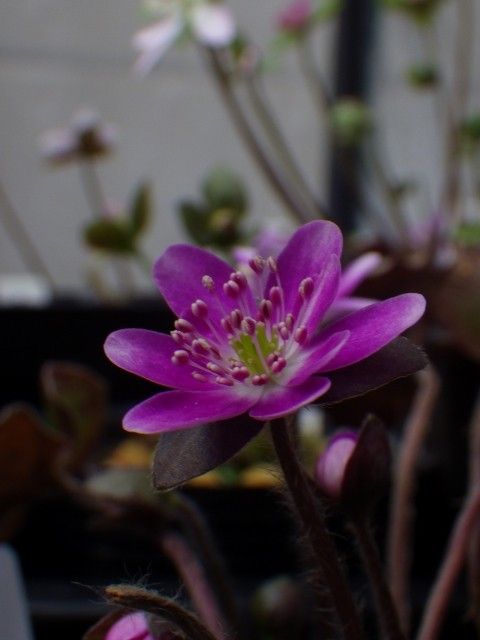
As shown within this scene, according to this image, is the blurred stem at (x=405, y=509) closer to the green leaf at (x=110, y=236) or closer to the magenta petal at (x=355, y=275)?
the magenta petal at (x=355, y=275)

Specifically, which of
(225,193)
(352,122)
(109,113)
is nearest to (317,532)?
(225,193)

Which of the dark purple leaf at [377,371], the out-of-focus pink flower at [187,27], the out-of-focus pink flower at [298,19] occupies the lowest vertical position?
the dark purple leaf at [377,371]

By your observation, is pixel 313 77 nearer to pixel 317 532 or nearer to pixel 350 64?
pixel 350 64

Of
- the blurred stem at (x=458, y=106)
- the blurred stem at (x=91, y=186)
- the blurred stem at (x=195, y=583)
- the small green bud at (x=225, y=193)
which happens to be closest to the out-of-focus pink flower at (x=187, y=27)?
the small green bud at (x=225, y=193)

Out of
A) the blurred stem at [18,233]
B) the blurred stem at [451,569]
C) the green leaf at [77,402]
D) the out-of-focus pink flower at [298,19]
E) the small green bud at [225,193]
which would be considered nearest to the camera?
the blurred stem at [451,569]

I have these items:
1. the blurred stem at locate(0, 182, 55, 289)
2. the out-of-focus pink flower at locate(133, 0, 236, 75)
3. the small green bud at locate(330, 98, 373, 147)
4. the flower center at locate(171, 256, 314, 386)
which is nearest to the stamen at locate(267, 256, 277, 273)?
the flower center at locate(171, 256, 314, 386)

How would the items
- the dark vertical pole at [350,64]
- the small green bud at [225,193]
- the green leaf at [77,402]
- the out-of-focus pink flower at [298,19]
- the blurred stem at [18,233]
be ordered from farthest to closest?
1. the dark vertical pole at [350,64]
2. the blurred stem at [18,233]
3. the out-of-focus pink flower at [298,19]
4. the small green bud at [225,193]
5. the green leaf at [77,402]

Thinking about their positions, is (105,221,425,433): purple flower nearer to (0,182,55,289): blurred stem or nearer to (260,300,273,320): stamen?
(260,300,273,320): stamen
